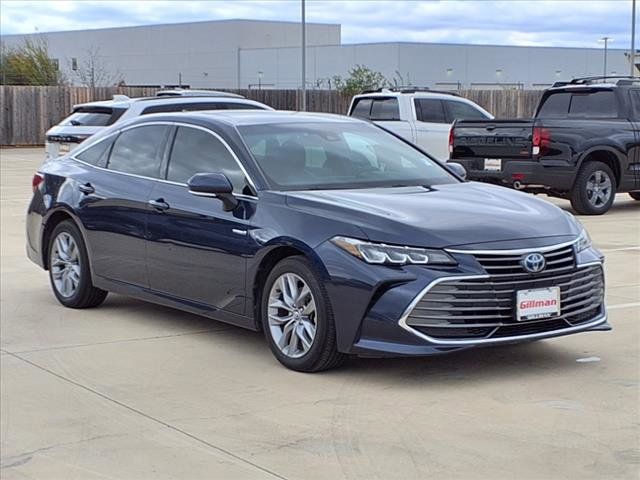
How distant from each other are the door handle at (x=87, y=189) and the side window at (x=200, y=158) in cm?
92

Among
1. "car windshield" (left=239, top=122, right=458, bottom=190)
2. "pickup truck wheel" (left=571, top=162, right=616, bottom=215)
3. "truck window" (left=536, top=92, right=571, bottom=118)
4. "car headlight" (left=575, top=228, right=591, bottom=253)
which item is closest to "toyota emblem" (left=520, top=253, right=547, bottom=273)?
"car headlight" (left=575, top=228, right=591, bottom=253)

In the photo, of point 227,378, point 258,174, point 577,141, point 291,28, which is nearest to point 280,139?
point 258,174

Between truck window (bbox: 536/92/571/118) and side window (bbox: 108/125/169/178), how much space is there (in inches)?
380

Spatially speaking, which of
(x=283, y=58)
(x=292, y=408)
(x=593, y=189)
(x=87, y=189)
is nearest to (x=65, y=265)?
(x=87, y=189)

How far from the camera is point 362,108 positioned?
21.8 m

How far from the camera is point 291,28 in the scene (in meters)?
65.9

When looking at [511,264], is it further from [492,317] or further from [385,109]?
[385,109]

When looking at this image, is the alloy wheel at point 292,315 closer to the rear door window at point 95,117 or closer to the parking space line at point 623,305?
the parking space line at point 623,305

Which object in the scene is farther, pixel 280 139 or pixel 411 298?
pixel 280 139

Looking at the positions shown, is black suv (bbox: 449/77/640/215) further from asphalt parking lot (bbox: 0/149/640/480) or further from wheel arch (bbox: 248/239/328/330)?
Answer: wheel arch (bbox: 248/239/328/330)

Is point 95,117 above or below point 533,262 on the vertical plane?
above

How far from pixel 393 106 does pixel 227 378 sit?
1460 cm

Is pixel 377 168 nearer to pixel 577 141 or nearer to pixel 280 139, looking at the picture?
pixel 280 139

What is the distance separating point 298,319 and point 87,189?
9.22ft
